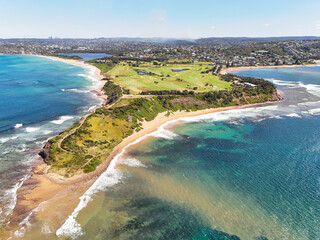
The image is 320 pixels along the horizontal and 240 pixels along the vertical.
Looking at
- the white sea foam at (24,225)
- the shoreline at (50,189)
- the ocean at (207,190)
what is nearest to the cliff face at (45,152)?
the shoreline at (50,189)

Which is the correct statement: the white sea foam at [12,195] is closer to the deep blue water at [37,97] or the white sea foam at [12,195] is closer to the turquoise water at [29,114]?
the turquoise water at [29,114]

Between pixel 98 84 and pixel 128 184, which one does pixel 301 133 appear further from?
pixel 98 84

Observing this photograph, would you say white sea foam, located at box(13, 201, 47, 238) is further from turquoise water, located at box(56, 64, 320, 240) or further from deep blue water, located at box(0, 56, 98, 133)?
deep blue water, located at box(0, 56, 98, 133)

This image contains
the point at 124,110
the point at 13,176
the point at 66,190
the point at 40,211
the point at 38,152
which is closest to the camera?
the point at 40,211

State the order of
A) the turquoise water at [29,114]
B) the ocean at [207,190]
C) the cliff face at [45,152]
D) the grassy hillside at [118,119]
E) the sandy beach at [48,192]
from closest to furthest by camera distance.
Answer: the ocean at [207,190] < the sandy beach at [48,192] < the turquoise water at [29,114] < the grassy hillside at [118,119] < the cliff face at [45,152]

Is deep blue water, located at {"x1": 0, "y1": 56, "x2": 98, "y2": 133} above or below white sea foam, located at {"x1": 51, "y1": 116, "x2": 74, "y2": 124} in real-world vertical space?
above

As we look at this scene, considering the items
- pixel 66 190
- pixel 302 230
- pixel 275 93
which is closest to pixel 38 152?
pixel 66 190

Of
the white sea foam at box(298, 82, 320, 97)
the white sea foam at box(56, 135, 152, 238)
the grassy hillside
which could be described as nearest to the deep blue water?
the grassy hillside
